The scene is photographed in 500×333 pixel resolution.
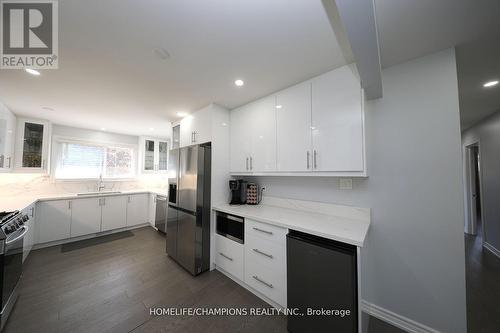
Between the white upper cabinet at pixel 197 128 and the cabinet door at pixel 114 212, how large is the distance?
7.09ft

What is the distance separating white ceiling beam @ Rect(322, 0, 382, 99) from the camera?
858 mm

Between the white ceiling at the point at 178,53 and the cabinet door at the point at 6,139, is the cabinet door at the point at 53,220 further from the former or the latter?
the white ceiling at the point at 178,53

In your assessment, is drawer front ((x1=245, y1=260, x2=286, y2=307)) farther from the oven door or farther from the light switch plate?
the oven door

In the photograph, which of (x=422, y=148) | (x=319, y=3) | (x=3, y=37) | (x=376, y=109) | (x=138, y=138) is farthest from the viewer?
(x=138, y=138)

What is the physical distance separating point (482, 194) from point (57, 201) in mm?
7961

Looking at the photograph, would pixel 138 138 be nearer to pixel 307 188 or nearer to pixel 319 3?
pixel 307 188

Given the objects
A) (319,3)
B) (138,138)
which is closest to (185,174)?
(319,3)

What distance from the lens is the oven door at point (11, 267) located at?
1.45 metres

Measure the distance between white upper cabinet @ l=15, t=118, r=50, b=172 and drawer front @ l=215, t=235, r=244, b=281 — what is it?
3.64 m

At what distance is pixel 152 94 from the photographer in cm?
221

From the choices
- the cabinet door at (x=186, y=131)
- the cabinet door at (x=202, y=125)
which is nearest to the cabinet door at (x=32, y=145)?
the cabinet door at (x=186, y=131)

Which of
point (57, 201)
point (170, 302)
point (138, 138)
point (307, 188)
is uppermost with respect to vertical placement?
point (138, 138)

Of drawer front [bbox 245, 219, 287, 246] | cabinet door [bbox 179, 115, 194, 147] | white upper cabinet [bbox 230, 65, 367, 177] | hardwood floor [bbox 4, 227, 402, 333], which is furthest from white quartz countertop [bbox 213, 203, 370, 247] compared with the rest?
cabinet door [bbox 179, 115, 194, 147]

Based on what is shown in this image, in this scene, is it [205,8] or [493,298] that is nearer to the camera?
[205,8]
